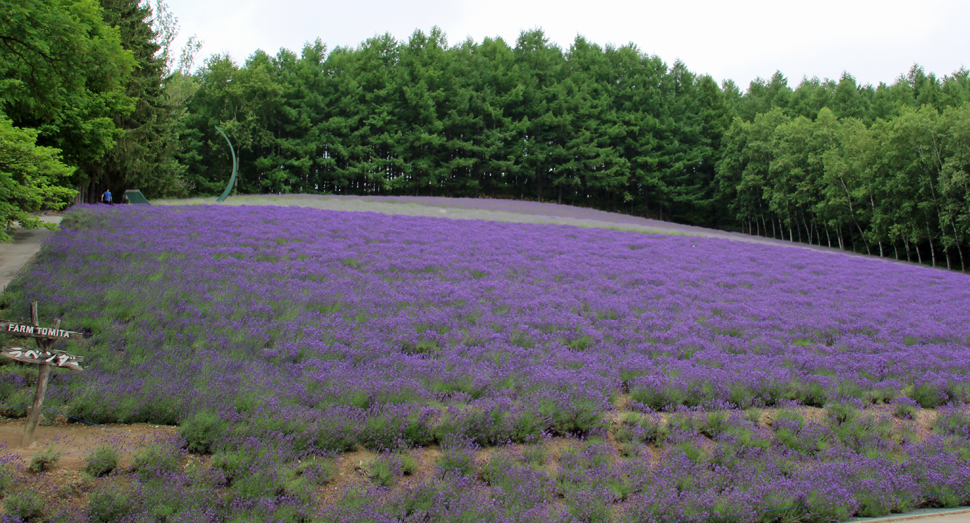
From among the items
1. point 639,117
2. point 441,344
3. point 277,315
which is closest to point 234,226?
point 277,315

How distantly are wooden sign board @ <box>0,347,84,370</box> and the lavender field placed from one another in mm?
691

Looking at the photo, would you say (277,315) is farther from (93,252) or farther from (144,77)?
(144,77)

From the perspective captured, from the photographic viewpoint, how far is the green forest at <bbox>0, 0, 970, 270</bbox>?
36500 mm

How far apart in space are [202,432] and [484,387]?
11.1 ft

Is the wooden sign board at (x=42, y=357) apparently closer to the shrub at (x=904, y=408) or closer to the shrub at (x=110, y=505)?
the shrub at (x=110, y=505)

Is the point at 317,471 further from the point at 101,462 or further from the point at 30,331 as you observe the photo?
the point at 30,331

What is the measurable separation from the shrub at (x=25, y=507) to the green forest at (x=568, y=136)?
1262 inches

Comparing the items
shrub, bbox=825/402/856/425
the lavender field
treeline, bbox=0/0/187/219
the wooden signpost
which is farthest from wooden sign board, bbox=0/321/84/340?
shrub, bbox=825/402/856/425

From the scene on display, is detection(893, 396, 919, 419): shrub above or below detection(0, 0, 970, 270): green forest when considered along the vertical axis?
below

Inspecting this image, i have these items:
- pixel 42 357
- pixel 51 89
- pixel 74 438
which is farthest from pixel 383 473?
pixel 51 89

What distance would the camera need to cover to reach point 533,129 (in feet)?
181

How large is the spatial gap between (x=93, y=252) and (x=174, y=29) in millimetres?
32734

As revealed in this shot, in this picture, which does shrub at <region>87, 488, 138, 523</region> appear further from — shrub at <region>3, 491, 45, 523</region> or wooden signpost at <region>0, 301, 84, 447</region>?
wooden signpost at <region>0, 301, 84, 447</region>

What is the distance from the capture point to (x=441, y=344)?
8711mm
